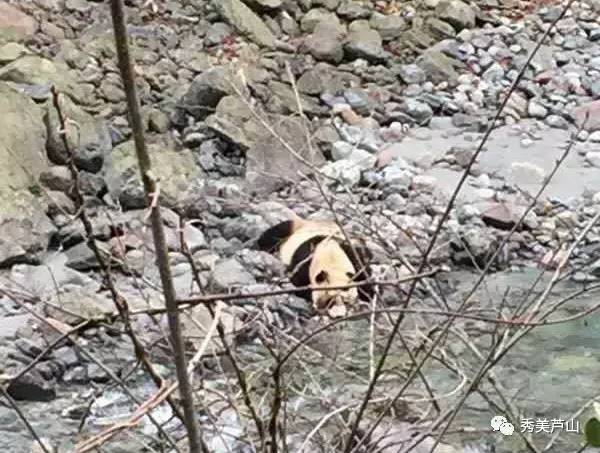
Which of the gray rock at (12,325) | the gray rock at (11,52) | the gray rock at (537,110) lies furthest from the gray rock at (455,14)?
the gray rock at (12,325)

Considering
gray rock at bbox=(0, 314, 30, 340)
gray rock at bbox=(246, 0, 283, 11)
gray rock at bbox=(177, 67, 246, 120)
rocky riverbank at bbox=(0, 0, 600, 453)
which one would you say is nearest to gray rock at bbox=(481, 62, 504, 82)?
rocky riverbank at bbox=(0, 0, 600, 453)

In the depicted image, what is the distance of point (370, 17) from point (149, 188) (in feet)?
23.4

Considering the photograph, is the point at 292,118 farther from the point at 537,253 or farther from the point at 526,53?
the point at 526,53

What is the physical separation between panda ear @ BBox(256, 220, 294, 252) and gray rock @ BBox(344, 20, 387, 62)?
2.39m

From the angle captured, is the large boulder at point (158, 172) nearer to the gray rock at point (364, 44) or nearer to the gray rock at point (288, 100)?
the gray rock at point (288, 100)

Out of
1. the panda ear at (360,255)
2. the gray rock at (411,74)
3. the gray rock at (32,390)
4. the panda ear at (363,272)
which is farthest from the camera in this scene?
the gray rock at (411,74)

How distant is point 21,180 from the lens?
5.37m

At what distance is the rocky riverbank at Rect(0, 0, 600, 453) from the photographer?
471 cm

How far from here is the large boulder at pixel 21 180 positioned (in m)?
4.97

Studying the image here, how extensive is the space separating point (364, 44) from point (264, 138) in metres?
1.51

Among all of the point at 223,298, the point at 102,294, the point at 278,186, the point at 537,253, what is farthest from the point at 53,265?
the point at 223,298

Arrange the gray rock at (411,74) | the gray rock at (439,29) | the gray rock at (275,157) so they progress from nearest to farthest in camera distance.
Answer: the gray rock at (275,157) → the gray rock at (411,74) → the gray rock at (439,29)

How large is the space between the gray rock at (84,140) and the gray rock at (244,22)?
1.58 metres

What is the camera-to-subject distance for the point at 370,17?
781 centimetres
